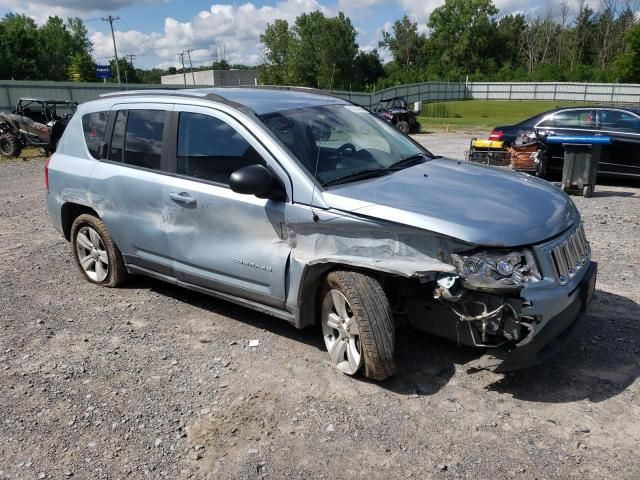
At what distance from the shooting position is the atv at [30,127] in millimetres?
16281

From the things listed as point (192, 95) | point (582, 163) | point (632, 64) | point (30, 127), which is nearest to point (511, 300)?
point (192, 95)

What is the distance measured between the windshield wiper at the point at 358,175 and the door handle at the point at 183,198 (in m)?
1.13

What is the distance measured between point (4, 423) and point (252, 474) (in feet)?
5.33

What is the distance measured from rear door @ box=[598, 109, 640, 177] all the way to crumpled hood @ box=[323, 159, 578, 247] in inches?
281

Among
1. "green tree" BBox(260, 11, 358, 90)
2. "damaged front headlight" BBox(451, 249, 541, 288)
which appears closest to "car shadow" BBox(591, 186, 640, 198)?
"damaged front headlight" BBox(451, 249, 541, 288)

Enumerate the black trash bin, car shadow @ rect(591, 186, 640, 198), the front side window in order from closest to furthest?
the black trash bin, car shadow @ rect(591, 186, 640, 198), the front side window

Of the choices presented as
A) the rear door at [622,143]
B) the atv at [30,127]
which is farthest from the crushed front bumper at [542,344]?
the atv at [30,127]

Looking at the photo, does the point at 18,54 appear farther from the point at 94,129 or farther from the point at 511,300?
the point at 511,300

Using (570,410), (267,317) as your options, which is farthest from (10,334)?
(570,410)

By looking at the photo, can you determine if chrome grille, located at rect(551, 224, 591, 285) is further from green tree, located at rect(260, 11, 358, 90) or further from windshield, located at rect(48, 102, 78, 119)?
green tree, located at rect(260, 11, 358, 90)

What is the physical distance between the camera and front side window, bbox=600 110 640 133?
10.3 m

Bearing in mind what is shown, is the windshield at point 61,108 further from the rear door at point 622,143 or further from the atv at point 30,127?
the rear door at point 622,143

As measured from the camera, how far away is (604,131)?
34.4 ft

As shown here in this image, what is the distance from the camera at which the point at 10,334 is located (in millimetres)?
4637
